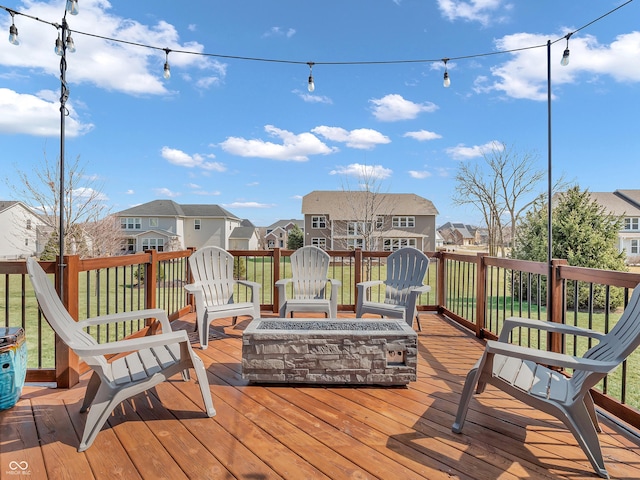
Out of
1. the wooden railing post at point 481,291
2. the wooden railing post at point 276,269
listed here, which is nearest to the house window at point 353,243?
the wooden railing post at point 276,269

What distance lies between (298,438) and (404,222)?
78.0 feet

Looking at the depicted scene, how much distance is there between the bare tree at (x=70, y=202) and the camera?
40.3ft

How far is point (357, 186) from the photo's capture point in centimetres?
2033

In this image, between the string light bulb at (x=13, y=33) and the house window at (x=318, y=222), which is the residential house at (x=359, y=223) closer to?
the house window at (x=318, y=222)

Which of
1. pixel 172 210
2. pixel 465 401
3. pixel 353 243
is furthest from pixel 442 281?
pixel 172 210

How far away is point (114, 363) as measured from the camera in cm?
234

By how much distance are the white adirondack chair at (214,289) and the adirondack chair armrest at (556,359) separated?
103 inches

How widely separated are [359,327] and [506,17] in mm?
9672

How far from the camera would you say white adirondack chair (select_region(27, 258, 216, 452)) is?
1.95 meters

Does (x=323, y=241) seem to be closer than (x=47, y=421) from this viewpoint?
No

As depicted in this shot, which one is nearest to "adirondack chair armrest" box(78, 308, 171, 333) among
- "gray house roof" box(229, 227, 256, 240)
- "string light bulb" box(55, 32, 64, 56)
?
"string light bulb" box(55, 32, 64, 56)

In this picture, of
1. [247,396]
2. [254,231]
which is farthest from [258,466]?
[254,231]

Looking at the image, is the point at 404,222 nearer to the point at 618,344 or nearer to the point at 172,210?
the point at 172,210

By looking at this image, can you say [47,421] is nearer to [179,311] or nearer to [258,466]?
[258,466]
